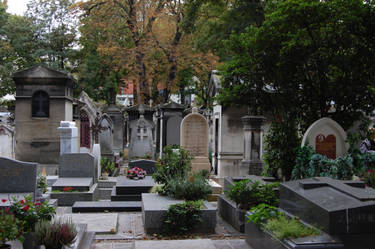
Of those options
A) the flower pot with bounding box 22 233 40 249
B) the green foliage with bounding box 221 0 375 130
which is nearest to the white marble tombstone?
the green foliage with bounding box 221 0 375 130

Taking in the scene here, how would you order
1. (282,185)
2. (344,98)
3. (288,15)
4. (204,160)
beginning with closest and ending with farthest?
(282,185), (288,15), (344,98), (204,160)

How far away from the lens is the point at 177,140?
2184cm

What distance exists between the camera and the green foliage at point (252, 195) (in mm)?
7816

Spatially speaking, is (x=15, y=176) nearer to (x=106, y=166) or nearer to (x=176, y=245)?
(x=176, y=245)

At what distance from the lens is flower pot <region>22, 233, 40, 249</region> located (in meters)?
5.10

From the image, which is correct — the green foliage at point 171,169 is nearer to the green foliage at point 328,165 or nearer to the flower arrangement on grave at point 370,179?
the green foliage at point 328,165

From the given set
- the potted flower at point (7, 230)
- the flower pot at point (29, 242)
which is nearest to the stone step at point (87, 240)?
the flower pot at point (29, 242)

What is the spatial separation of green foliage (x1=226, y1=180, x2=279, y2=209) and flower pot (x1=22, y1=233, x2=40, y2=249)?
3998 mm

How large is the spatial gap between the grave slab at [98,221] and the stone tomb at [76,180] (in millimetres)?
2074

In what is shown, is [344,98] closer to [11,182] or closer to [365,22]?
[365,22]

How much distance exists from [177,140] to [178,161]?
36.3 ft

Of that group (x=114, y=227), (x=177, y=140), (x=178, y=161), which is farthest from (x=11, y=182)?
(x=177, y=140)

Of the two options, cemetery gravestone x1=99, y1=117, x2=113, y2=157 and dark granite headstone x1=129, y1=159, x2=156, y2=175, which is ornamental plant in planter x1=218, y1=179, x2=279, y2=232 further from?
cemetery gravestone x1=99, y1=117, x2=113, y2=157

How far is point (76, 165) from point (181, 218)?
5444 millimetres
